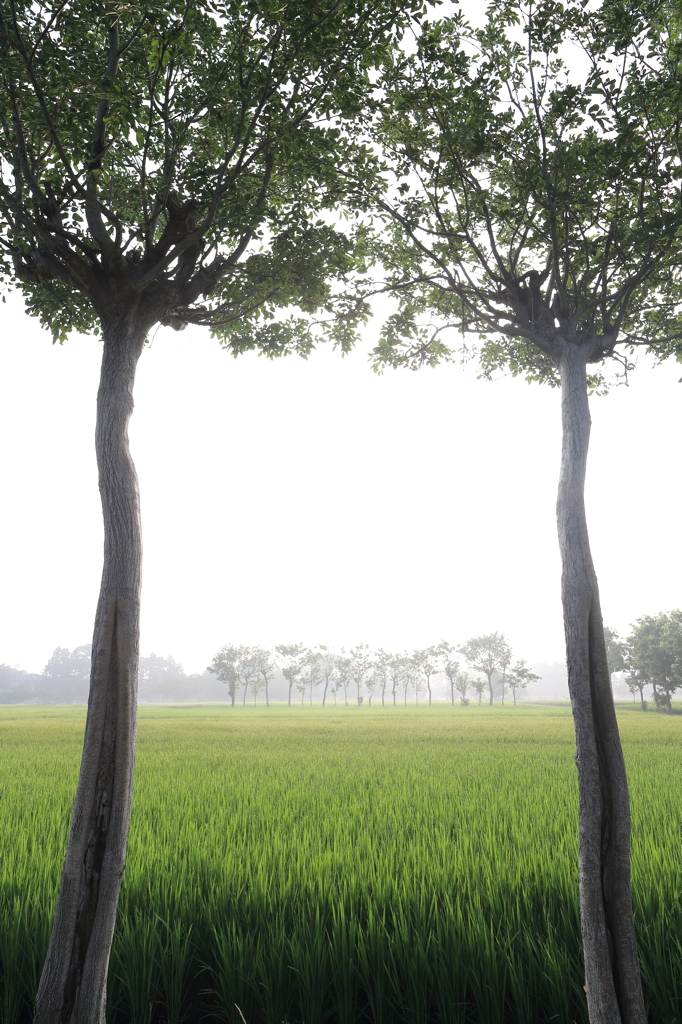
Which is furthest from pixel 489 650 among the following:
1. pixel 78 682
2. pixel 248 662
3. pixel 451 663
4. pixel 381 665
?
pixel 78 682

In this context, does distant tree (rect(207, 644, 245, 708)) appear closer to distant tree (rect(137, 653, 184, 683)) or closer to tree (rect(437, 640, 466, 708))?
tree (rect(437, 640, 466, 708))

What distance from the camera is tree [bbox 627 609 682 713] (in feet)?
155

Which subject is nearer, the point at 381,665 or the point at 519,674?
the point at 519,674

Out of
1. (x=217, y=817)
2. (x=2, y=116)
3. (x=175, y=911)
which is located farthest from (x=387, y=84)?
(x=217, y=817)

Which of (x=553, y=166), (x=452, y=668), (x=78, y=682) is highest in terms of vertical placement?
(x=553, y=166)

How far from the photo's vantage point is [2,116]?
3490mm

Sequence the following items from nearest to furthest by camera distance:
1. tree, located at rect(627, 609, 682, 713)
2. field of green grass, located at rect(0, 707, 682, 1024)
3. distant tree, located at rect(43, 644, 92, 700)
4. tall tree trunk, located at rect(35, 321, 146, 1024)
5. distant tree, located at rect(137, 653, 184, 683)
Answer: tall tree trunk, located at rect(35, 321, 146, 1024)
field of green grass, located at rect(0, 707, 682, 1024)
tree, located at rect(627, 609, 682, 713)
distant tree, located at rect(43, 644, 92, 700)
distant tree, located at rect(137, 653, 184, 683)

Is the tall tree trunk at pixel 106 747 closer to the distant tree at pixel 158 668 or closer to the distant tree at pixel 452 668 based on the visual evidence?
the distant tree at pixel 452 668

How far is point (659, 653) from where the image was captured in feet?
157

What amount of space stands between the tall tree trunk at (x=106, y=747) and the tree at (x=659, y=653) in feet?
175

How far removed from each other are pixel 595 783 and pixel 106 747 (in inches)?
108

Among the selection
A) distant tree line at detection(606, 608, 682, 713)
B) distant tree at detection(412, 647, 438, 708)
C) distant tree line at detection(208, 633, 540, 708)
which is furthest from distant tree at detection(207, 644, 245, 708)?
distant tree line at detection(606, 608, 682, 713)

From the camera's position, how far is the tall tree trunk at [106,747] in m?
2.76

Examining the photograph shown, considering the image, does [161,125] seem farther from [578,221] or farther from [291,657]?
[291,657]
